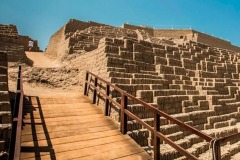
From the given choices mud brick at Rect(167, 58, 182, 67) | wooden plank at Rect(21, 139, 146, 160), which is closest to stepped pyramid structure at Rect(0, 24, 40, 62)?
mud brick at Rect(167, 58, 182, 67)

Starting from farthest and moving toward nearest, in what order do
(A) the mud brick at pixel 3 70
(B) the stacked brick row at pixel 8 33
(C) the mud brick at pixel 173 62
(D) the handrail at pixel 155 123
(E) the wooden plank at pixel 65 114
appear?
Answer: (B) the stacked brick row at pixel 8 33
(C) the mud brick at pixel 173 62
(E) the wooden plank at pixel 65 114
(A) the mud brick at pixel 3 70
(D) the handrail at pixel 155 123

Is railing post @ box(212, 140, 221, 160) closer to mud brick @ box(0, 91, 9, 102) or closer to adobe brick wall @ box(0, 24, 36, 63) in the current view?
mud brick @ box(0, 91, 9, 102)

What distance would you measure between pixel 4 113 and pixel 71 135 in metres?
1.38

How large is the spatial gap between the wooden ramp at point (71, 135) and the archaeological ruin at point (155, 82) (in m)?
0.49

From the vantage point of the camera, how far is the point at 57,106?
5.95 metres

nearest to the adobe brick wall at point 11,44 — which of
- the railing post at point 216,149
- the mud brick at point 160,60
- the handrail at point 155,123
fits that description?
the handrail at point 155,123

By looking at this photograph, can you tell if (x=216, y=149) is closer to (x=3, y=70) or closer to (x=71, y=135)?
(x=71, y=135)

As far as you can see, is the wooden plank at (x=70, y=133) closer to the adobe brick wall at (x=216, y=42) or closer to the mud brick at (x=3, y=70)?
the mud brick at (x=3, y=70)

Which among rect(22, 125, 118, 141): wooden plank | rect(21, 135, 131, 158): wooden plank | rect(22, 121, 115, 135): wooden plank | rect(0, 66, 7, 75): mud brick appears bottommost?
rect(21, 135, 131, 158): wooden plank

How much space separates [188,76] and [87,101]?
5.45m

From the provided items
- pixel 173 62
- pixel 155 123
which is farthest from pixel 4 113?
pixel 173 62

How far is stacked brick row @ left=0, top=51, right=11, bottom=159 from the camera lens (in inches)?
133

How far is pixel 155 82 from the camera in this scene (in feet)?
25.9

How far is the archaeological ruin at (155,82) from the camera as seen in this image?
18.7 feet
